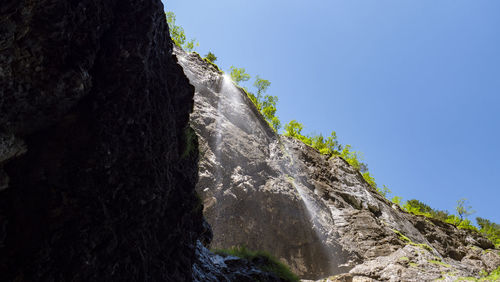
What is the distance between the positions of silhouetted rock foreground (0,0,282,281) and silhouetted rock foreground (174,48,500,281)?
1189 cm

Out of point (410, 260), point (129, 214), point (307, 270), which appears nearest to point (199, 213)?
point (129, 214)

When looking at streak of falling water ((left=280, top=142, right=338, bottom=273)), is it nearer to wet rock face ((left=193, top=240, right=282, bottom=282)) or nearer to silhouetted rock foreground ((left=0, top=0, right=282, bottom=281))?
wet rock face ((left=193, top=240, right=282, bottom=282))

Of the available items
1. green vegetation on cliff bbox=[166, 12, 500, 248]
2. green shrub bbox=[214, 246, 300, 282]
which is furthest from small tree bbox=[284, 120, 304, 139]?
green shrub bbox=[214, 246, 300, 282]

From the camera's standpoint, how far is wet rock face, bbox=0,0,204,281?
3480 mm

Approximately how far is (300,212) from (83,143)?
16.2m

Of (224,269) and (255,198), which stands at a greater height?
(255,198)

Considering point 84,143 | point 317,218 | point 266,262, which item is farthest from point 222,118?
point 84,143

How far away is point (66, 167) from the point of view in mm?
3967

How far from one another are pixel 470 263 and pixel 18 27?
2832 centimetres

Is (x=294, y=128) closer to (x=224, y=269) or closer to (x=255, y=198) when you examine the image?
(x=255, y=198)

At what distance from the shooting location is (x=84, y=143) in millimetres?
4164

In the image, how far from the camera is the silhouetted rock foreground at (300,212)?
55.8ft

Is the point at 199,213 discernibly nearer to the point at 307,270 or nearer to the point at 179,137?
the point at 179,137

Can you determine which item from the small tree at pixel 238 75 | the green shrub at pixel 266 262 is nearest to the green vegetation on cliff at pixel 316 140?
the small tree at pixel 238 75
